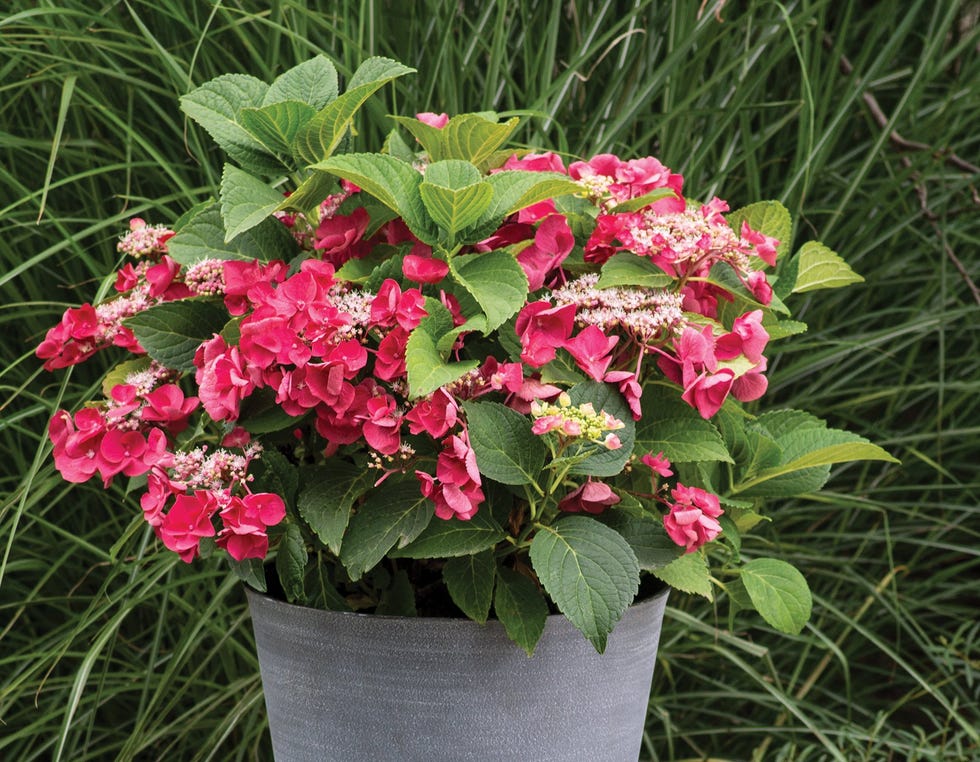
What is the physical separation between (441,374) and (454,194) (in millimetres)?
105

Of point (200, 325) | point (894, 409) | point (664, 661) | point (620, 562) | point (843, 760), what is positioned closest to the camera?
point (620, 562)

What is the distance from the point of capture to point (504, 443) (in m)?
0.62

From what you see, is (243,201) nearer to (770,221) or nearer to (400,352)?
(400,352)

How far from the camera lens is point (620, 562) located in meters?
0.61

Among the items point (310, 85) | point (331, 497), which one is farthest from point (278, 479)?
point (310, 85)

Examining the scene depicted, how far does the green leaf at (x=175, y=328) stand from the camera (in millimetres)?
690

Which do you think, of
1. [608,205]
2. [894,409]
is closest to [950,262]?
[894,409]

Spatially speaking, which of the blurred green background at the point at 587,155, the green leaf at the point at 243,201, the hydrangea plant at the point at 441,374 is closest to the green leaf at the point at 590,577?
the hydrangea plant at the point at 441,374

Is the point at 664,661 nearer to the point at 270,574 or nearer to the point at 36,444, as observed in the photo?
the point at 270,574

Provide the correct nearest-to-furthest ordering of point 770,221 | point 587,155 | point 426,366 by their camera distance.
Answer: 1. point 426,366
2. point 770,221
3. point 587,155

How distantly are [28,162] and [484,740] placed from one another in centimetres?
89

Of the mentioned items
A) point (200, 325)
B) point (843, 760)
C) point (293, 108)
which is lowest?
point (843, 760)

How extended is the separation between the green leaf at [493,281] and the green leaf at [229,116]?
0.48 ft

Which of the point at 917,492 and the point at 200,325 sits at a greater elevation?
the point at 200,325
